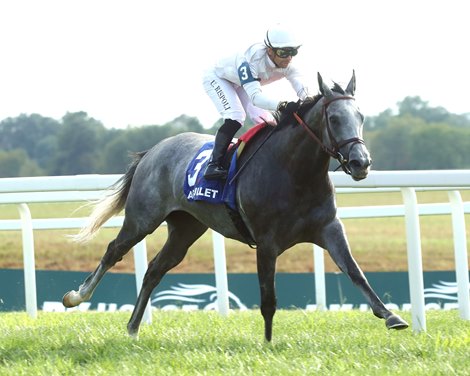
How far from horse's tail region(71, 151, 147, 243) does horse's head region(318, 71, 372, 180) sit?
1872 millimetres

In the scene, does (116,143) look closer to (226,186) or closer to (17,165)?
(17,165)

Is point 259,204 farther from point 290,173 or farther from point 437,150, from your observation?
point 437,150

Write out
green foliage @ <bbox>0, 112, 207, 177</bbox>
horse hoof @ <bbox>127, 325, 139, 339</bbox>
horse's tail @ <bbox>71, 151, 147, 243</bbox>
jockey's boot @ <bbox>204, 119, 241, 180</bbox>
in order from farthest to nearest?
green foliage @ <bbox>0, 112, 207, 177</bbox>
horse's tail @ <bbox>71, 151, 147, 243</bbox>
horse hoof @ <bbox>127, 325, 139, 339</bbox>
jockey's boot @ <bbox>204, 119, 241, 180</bbox>

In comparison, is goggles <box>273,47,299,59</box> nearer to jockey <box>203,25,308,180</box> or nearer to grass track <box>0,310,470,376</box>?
jockey <box>203,25,308,180</box>

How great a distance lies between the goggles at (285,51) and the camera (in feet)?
19.4

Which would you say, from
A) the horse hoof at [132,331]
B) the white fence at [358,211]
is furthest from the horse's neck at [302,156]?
the horse hoof at [132,331]

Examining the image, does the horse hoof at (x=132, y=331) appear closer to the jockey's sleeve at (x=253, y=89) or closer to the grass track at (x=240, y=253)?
the jockey's sleeve at (x=253, y=89)

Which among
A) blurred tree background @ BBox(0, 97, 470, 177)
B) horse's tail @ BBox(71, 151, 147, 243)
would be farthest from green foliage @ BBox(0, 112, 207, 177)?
horse's tail @ BBox(71, 151, 147, 243)

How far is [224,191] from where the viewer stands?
6172 millimetres

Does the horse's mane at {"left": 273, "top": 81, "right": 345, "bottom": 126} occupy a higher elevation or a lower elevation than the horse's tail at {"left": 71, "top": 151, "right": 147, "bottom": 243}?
higher

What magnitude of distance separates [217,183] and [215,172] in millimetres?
93

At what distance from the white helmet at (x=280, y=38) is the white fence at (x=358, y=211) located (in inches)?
39.0

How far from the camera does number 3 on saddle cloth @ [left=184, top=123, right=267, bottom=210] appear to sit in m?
6.15

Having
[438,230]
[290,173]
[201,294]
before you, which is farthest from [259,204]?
[438,230]
